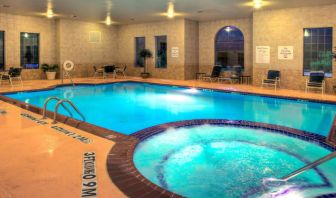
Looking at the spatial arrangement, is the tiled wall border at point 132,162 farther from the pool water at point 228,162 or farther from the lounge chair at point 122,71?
the lounge chair at point 122,71

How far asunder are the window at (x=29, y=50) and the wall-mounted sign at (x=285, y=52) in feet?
33.4

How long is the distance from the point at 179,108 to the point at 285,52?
5026mm

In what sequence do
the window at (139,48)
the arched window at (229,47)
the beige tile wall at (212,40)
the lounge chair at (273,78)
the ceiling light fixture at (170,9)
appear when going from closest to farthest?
the ceiling light fixture at (170,9) → the lounge chair at (273,78) → the beige tile wall at (212,40) → the arched window at (229,47) → the window at (139,48)

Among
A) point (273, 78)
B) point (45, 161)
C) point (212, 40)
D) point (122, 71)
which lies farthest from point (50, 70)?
point (45, 161)

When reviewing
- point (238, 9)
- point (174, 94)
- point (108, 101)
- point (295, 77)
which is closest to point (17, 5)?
point (108, 101)

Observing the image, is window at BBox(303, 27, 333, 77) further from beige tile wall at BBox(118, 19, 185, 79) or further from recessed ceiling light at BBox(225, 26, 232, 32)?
beige tile wall at BBox(118, 19, 185, 79)

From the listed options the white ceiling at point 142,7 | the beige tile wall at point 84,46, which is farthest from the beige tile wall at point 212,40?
the beige tile wall at point 84,46

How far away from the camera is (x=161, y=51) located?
50.5 ft

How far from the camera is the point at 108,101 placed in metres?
8.97

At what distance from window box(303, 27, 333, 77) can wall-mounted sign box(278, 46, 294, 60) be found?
50cm

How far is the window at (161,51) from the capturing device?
1521 cm

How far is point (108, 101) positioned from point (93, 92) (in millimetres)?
2000

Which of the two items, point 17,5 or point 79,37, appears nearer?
point 17,5

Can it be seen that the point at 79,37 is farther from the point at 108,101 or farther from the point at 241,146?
the point at 241,146
